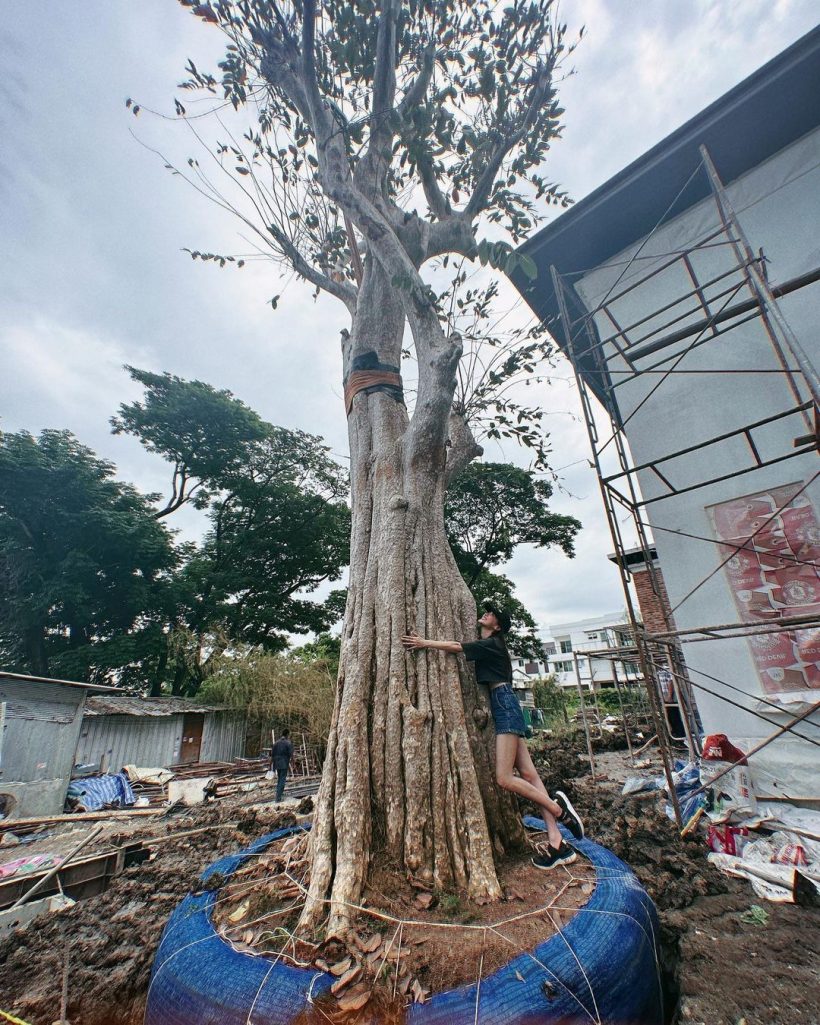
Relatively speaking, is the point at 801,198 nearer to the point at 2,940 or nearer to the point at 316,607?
the point at 2,940

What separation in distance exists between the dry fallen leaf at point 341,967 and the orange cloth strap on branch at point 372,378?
150 inches

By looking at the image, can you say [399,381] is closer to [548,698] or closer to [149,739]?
[149,739]

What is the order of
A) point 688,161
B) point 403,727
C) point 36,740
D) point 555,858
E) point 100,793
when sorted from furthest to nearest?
point 100,793 < point 36,740 < point 688,161 < point 403,727 < point 555,858

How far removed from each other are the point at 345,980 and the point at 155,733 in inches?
588

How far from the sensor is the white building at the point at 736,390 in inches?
182

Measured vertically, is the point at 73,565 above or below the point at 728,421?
above

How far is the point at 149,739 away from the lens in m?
13.2

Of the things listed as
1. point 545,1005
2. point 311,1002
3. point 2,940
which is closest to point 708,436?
point 545,1005

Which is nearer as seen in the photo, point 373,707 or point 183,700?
point 373,707

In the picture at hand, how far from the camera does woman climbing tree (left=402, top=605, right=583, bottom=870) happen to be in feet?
8.56

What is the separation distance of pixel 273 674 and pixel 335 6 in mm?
15588

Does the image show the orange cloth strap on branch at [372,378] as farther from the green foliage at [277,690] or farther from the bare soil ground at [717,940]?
the green foliage at [277,690]

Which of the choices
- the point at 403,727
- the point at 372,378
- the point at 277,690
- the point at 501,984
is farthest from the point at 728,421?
the point at 277,690

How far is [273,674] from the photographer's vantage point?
49.5 ft
